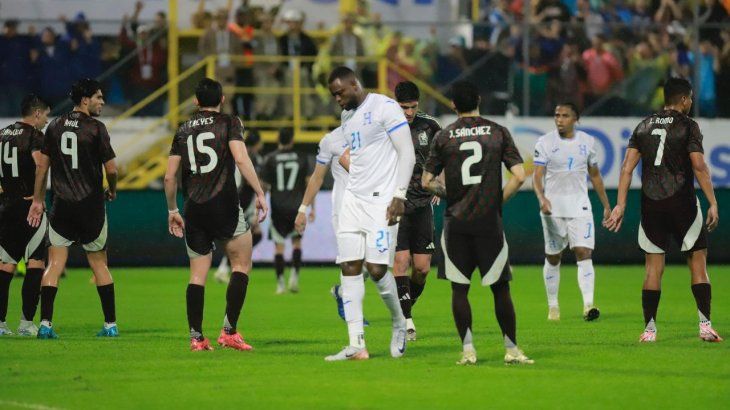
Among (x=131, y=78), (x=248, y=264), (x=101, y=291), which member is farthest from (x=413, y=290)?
(x=131, y=78)

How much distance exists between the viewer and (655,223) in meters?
11.8

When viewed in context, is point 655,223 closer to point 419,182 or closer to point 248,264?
point 419,182

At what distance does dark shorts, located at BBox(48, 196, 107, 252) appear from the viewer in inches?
479

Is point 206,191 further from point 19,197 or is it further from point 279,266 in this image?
point 279,266

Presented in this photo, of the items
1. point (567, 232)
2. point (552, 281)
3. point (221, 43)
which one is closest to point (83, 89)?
point (552, 281)

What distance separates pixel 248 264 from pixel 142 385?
243 cm

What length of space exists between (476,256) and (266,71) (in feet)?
52.4

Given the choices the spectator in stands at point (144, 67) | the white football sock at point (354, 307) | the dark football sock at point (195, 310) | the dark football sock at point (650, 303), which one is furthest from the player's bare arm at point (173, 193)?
the spectator in stands at point (144, 67)

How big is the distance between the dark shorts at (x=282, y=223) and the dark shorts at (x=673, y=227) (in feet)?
27.6

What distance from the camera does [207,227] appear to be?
440 inches

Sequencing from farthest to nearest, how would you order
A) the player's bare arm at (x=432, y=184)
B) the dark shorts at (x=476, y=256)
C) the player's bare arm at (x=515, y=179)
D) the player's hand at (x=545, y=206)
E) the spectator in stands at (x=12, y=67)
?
the spectator in stands at (x=12, y=67)
the player's hand at (x=545, y=206)
the player's bare arm at (x=432, y=184)
the dark shorts at (x=476, y=256)
the player's bare arm at (x=515, y=179)

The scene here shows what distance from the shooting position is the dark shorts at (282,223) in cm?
1947

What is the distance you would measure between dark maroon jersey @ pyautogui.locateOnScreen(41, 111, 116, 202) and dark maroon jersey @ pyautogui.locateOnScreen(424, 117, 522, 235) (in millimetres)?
3763

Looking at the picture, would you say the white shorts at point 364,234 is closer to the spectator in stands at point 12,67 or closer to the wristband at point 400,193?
the wristband at point 400,193
